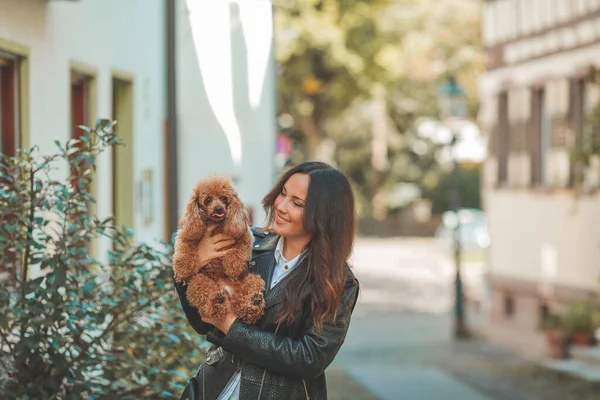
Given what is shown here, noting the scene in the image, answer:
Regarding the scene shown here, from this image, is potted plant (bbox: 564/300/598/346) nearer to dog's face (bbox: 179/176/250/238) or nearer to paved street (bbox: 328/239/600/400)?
paved street (bbox: 328/239/600/400)

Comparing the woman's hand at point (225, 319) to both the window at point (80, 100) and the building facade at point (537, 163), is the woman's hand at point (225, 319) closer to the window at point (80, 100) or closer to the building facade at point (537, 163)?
the window at point (80, 100)

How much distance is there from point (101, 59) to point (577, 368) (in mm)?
8215

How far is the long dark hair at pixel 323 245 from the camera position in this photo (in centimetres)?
381

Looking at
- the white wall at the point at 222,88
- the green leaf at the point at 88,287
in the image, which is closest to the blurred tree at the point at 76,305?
the green leaf at the point at 88,287

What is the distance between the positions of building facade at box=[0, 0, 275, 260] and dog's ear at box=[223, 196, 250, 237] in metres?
3.36

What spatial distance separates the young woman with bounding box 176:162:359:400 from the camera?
379 centimetres

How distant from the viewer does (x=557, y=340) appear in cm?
1694

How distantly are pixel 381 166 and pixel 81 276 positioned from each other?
4837 cm

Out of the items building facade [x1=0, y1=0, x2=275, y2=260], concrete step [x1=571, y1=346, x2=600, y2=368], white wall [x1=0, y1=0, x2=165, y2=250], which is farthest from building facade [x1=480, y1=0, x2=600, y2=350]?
white wall [x1=0, y1=0, x2=165, y2=250]

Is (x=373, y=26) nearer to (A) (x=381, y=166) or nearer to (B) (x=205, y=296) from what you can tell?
(A) (x=381, y=166)

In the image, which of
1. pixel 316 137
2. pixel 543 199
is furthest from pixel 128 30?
pixel 316 137

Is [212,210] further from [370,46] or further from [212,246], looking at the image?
[370,46]

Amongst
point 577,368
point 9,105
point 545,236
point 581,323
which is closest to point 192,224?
point 9,105

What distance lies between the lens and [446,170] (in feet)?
184
